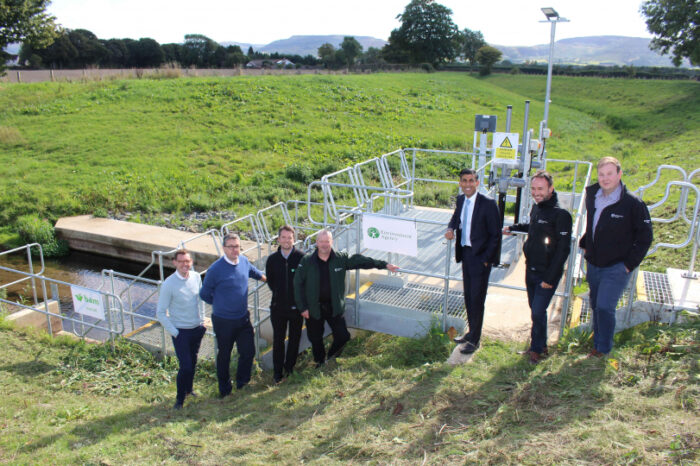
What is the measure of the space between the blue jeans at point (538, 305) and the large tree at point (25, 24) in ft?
101

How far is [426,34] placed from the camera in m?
79.4

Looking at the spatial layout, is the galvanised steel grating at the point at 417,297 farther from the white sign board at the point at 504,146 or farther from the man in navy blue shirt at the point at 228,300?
the white sign board at the point at 504,146

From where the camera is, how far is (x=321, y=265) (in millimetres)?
6203

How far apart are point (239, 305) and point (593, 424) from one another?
12.1ft

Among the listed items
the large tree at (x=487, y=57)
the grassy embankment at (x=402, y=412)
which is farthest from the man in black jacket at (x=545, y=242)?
the large tree at (x=487, y=57)

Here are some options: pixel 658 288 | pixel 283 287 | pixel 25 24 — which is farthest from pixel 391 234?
pixel 25 24

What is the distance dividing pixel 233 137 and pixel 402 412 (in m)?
20.2

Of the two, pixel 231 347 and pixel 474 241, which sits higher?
pixel 474 241

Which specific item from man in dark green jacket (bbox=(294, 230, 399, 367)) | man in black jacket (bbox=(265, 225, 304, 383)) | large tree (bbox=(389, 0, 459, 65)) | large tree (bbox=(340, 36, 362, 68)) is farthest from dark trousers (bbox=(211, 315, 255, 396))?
large tree (bbox=(340, 36, 362, 68))

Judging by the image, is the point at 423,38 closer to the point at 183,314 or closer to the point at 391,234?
the point at 391,234

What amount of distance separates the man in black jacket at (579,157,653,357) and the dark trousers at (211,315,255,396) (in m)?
3.67

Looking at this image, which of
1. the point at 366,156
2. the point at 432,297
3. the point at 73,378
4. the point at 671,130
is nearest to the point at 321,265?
the point at 432,297

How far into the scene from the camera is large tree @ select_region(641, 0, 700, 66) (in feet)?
147

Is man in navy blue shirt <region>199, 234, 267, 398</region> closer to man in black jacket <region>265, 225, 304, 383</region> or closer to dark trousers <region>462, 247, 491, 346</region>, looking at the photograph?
man in black jacket <region>265, 225, 304, 383</region>
